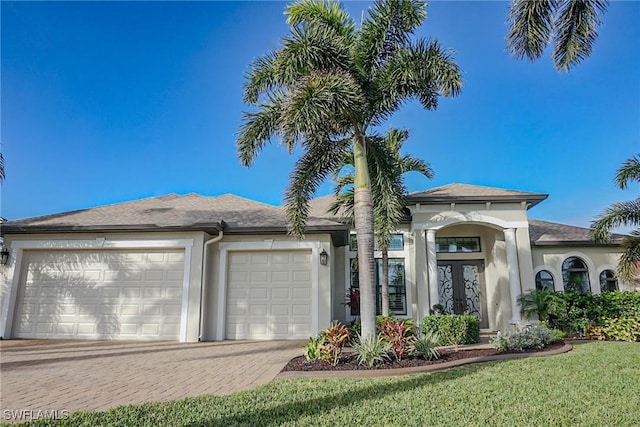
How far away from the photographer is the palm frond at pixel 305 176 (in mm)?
8508

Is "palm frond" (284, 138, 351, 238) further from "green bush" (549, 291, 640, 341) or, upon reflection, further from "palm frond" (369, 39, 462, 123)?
"green bush" (549, 291, 640, 341)

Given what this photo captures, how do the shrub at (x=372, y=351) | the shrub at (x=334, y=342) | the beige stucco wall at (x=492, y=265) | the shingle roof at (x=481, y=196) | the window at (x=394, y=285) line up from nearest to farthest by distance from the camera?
the shrub at (x=372, y=351) < the shrub at (x=334, y=342) < the shingle roof at (x=481, y=196) < the beige stucco wall at (x=492, y=265) < the window at (x=394, y=285)

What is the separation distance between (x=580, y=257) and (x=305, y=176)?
1092 cm

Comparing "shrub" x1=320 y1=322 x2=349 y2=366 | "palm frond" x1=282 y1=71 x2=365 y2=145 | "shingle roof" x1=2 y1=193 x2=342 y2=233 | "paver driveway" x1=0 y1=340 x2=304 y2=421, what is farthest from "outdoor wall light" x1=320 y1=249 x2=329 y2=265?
"palm frond" x1=282 y1=71 x2=365 y2=145

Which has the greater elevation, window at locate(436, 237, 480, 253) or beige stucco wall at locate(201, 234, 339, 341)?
window at locate(436, 237, 480, 253)

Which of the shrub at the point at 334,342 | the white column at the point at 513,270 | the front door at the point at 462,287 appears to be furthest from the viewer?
the front door at the point at 462,287

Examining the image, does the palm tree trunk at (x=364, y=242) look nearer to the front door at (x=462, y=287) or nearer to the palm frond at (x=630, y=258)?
the front door at (x=462, y=287)

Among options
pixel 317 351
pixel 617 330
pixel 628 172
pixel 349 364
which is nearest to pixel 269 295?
pixel 317 351

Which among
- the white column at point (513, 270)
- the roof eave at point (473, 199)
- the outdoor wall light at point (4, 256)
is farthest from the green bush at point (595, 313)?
the outdoor wall light at point (4, 256)

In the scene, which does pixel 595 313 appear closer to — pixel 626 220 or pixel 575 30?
pixel 626 220

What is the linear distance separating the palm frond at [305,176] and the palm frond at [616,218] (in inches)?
321

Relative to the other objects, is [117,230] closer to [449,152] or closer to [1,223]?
[1,223]

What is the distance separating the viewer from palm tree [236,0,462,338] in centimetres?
660

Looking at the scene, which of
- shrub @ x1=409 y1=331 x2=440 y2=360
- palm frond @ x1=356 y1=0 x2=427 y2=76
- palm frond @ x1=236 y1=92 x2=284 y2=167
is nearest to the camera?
shrub @ x1=409 y1=331 x2=440 y2=360
